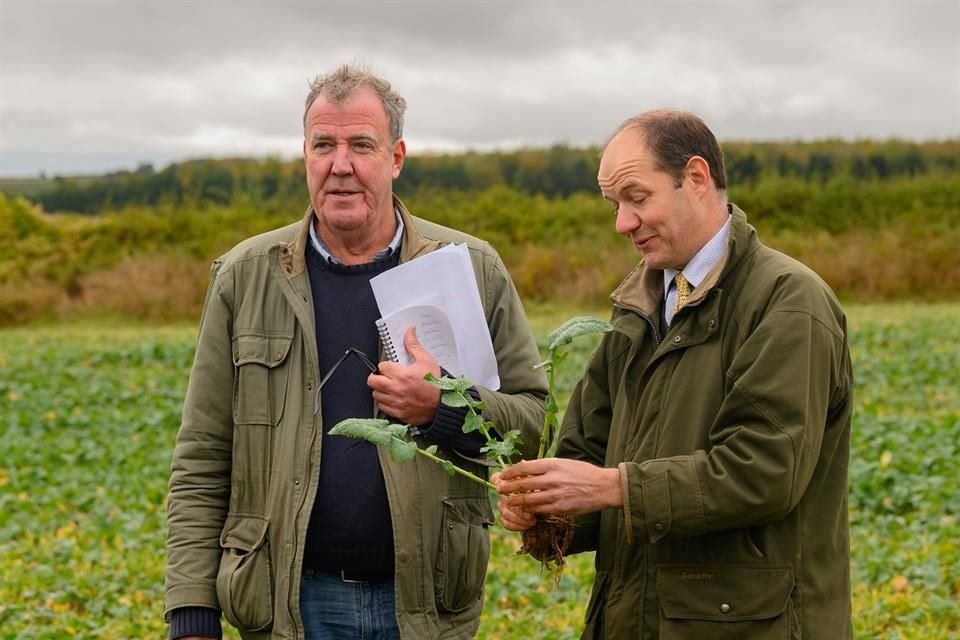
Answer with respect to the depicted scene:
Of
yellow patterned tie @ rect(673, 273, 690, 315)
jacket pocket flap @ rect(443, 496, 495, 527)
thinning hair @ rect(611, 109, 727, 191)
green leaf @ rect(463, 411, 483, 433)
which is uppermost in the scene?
thinning hair @ rect(611, 109, 727, 191)

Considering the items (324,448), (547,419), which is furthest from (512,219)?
(547,419)

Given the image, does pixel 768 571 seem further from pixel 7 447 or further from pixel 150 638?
pixel 7 447

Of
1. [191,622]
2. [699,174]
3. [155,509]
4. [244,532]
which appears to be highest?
[699,174]

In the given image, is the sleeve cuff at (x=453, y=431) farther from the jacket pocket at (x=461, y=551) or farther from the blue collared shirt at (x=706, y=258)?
the blue collared shirt at (x=706, y=258)

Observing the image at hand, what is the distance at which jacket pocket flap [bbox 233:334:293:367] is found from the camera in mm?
3180

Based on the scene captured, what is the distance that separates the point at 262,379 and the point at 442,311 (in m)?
0.50

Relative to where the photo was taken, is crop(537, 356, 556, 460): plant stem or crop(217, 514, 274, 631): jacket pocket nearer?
crop(537, 356, 556, 460): plant stem

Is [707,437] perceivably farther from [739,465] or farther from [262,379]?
[262,379]

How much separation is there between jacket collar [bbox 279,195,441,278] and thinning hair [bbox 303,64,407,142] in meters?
0.25

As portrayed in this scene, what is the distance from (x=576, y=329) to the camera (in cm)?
282

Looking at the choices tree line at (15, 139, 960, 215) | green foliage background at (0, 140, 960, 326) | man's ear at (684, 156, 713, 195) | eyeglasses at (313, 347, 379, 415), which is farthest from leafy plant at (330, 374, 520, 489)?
tree line at (15, 139, 960, 215)

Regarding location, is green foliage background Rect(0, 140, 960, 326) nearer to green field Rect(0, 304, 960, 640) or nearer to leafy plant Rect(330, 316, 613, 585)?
green field Rect(0, 304, 960, 640)

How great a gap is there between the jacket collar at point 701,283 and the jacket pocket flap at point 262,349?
87cm

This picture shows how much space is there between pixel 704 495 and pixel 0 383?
1437 cm
